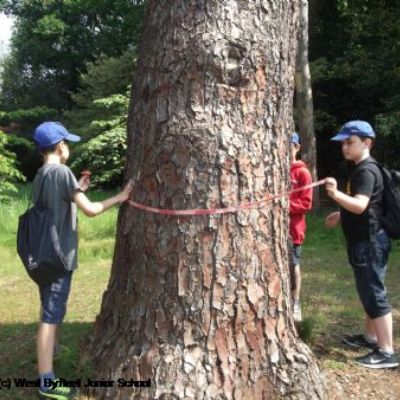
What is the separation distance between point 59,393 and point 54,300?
56 cm

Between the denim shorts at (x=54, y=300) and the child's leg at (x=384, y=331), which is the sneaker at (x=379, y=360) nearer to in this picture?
the child's leg at (x=384, y=331)

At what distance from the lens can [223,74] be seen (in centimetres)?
336

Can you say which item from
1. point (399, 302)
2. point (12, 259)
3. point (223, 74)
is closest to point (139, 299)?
point (223, 74)

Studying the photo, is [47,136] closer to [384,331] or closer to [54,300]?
[54,300]

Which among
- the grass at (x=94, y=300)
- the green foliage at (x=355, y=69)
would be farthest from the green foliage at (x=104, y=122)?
the green foliage at (x=355, y=69)

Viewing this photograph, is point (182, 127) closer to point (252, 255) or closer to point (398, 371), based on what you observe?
point (252, 255)

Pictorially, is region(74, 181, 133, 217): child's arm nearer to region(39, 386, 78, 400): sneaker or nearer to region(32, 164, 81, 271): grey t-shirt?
region(32, 164, 81, 271): grey t-shirt

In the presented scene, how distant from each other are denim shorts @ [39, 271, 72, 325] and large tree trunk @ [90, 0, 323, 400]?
1.45 feet

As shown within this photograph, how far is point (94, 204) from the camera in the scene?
3.65 metres

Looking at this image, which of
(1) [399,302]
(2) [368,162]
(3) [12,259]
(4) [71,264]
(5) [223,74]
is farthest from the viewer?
(3) [12,259]

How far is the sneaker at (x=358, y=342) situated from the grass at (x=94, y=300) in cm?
9

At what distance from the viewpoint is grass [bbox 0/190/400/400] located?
13.6ft

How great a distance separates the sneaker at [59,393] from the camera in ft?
11.5

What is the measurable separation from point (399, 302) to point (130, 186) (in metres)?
3.89
